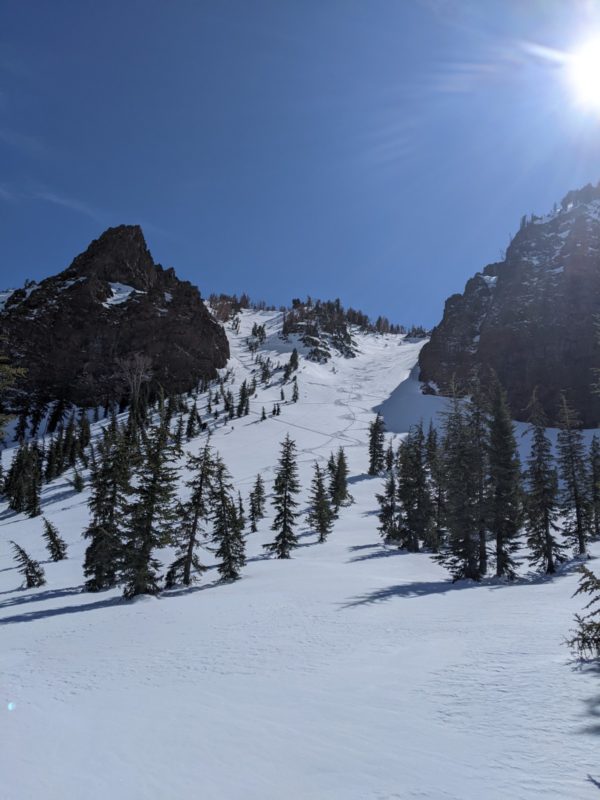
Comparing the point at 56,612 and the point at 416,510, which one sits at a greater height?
the point at 416,510

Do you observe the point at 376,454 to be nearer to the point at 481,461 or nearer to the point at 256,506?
the point at 256,506

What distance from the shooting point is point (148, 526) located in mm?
24609

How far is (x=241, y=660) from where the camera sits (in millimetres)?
11117

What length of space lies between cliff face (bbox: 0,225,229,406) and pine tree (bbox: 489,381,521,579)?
424 ft

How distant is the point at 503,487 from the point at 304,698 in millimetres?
21952

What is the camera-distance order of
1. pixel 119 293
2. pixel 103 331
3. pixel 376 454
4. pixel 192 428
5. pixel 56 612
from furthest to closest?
pixel 119 293 → pixel 103 331 → pixel 192 428 → pixel 376 454 → pixel 56 612

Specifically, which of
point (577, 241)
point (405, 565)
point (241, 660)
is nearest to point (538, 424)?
point (405, 565)

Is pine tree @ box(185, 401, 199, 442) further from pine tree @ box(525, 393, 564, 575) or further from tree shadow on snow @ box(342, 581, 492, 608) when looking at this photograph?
tree shadow on snow @ box(342, 581, 492, 608)

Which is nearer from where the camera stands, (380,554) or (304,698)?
(304,698)

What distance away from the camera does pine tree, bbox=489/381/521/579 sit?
2511 centimetres

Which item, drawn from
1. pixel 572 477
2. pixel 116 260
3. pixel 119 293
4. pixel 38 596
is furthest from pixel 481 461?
pixel 116 260

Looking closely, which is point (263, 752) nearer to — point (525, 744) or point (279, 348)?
point (525, 744)

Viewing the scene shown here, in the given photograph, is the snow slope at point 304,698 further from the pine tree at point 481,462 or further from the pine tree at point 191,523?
the pine tree at point 191,523

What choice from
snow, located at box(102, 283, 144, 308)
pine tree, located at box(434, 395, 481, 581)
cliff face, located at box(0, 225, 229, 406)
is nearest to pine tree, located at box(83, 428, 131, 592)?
pine tree, located at box(434, 395, 481, 581)
